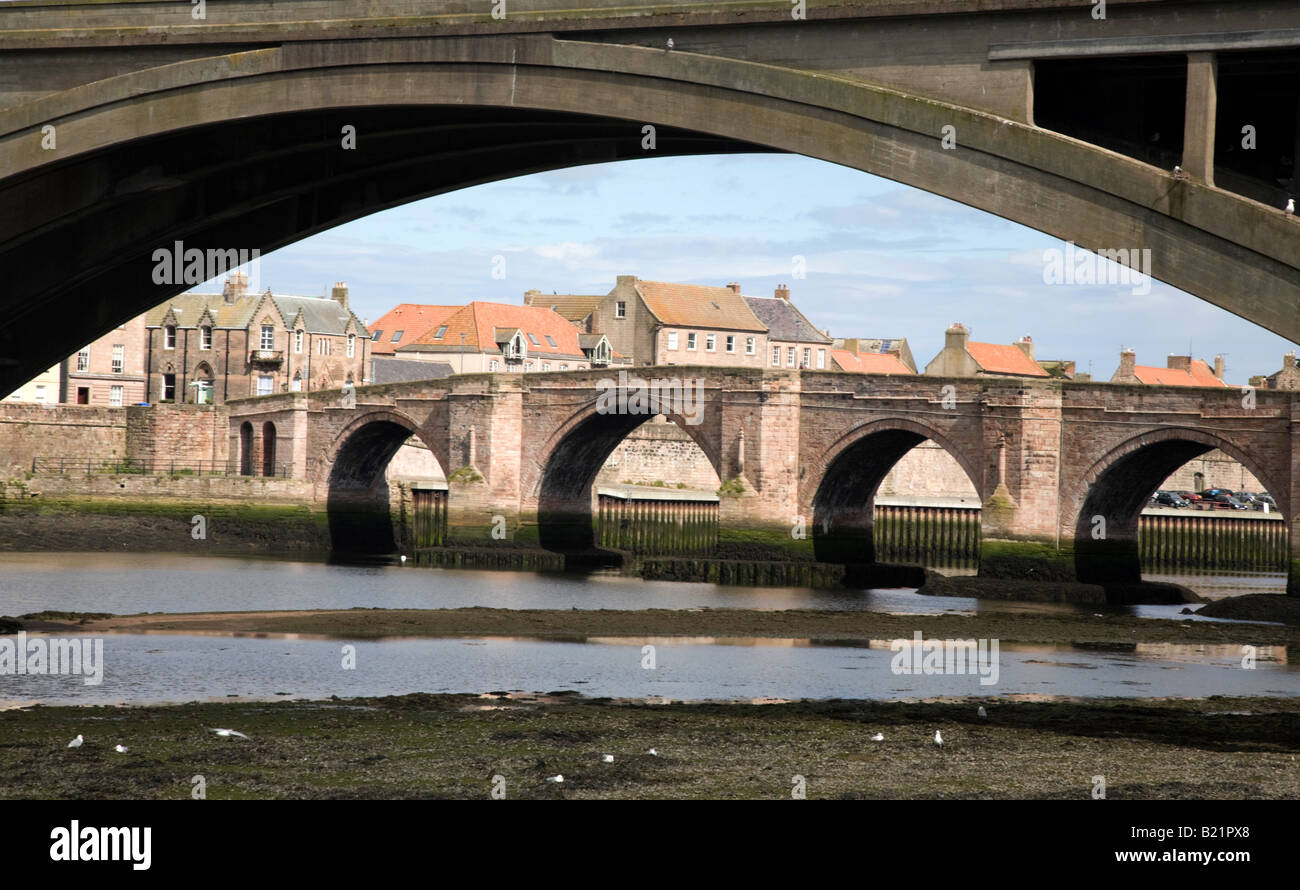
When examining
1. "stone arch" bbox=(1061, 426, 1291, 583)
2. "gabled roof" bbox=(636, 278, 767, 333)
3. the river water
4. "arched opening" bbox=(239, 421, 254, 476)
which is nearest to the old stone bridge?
"stone arch" bbox=(1061, 426, 1291, 583)

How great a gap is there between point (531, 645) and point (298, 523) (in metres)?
28.0

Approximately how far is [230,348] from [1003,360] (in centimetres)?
4911

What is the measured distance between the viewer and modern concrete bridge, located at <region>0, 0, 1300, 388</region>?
908 cm

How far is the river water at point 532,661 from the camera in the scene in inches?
768

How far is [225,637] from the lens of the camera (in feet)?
81.9

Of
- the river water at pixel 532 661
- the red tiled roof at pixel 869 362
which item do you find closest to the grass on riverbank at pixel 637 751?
the river water at pixel 532 661

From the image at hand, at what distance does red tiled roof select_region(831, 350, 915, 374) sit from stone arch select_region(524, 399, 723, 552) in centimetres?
4251

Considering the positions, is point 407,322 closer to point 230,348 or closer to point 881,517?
point 230,348

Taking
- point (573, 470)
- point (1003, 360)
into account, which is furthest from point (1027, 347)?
point (573, 470)

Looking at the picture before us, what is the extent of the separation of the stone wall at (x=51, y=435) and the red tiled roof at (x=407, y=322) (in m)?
33.4

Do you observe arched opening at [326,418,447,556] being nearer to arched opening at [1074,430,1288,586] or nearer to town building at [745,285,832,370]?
arched opening at [1074,430,1288,586]

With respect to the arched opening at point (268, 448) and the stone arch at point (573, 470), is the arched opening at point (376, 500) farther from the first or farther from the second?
the stone arch at point (573, 470)

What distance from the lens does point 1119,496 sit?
129 ft
